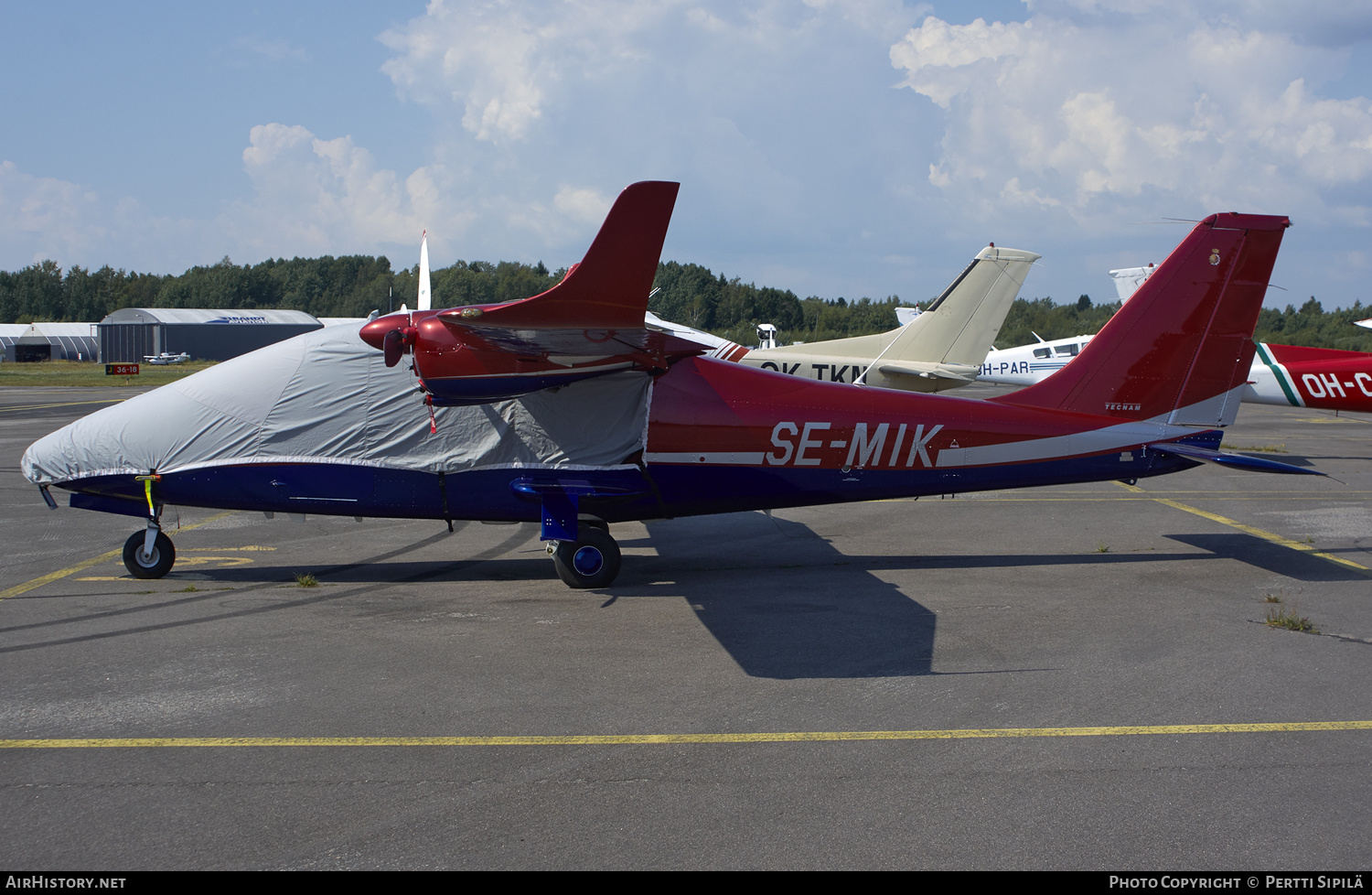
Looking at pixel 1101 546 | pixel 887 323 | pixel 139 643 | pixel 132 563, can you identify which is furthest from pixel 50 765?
pixel 887 323

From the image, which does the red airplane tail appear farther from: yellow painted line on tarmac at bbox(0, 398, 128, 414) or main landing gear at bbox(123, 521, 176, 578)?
yellow painted line on tarmac at bbox(0, 398, 128, 414)

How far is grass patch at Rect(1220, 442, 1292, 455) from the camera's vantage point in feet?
66.9

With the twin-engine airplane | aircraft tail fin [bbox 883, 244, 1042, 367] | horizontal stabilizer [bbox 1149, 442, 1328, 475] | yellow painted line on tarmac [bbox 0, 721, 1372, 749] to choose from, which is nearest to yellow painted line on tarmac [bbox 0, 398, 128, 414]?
the twin-engine airplane

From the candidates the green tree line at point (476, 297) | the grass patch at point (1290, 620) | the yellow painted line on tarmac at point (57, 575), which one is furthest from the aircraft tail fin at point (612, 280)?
the green tree line at point (476, 297)

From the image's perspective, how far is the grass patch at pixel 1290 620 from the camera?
25.7ft

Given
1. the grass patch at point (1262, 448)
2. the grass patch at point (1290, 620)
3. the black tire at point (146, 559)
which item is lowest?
the black tire at point (146, 559)

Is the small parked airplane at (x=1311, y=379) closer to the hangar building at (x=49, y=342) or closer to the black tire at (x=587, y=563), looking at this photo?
the black tire at (x=587, y=563)

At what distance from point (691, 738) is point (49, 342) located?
338 feet

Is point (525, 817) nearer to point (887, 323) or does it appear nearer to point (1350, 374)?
point (1350, 374)

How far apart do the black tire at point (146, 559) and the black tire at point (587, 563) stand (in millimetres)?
4183

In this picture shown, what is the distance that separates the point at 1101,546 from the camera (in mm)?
11320

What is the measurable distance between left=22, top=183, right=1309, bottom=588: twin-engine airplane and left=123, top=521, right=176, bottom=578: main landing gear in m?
0.02

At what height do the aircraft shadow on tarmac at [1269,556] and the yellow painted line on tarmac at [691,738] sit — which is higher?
the aircraft shadow on tarmac at [1269,556]

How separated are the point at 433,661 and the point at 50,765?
8.23 ft
